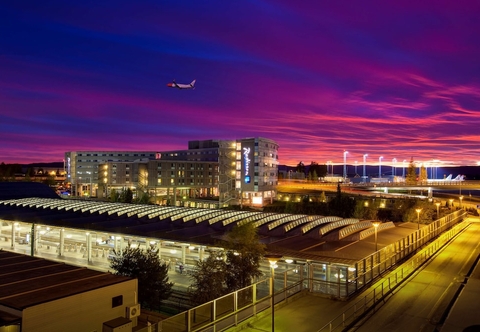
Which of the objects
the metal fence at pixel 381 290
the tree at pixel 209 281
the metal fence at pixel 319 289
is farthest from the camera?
the tree at pixel 209 281

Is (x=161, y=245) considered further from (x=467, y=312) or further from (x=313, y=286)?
(x=467, y=312)

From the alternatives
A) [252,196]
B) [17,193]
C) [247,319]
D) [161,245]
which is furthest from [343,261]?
[252,196]

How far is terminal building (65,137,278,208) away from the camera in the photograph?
8344 cm

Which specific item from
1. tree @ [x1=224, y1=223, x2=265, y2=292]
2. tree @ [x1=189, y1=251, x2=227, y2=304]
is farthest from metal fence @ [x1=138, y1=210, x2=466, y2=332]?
tree @ [x1=189, y1=251, x2=227, y2=304]

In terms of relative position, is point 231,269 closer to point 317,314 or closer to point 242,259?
point 242,259

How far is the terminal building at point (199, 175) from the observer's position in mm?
83438

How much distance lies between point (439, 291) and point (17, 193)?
61.5m

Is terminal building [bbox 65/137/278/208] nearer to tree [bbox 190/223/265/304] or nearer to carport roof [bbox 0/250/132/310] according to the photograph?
tree [bbox 190/223/265/304]

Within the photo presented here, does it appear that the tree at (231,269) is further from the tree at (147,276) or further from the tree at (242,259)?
the tree at (147,276)

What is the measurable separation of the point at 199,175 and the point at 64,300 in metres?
93.9

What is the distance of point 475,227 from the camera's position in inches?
1781

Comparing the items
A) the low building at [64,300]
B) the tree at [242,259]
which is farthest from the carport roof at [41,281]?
the tree at [242,259]

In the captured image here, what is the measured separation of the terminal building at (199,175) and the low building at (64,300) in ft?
207

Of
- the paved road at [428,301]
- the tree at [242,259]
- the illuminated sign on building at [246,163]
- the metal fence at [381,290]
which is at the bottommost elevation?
the paved road at [428,301]
